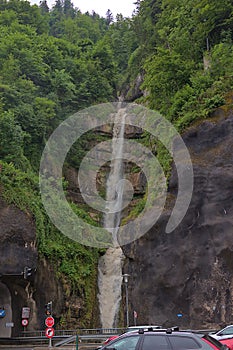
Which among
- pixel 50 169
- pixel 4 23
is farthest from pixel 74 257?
pixel 4 23

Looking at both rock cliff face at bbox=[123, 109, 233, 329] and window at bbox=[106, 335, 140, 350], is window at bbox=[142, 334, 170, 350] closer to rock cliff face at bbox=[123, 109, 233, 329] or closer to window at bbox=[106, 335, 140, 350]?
window at bbox=[106, 335, 140, 350]

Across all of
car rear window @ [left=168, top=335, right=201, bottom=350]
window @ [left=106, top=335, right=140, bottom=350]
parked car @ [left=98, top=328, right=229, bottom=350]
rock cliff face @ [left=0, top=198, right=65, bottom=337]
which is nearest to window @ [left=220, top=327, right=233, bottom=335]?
parked car @ [left=98, top=328, right=229, bottom=350]

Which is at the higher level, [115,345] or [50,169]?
[50,169]

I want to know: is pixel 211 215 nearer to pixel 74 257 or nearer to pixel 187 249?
pixel 187 249

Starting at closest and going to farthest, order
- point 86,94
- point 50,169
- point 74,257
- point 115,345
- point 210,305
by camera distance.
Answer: point 115,345, point 210,305, point 74,257, point 50,169, point 86,94

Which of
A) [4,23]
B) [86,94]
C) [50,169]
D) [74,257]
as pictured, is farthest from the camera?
[4,23]

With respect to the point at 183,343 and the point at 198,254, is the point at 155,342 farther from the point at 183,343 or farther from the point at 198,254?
the point at 198,254
